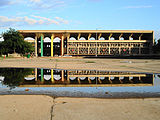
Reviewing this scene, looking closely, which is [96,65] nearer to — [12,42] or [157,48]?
[12,42]

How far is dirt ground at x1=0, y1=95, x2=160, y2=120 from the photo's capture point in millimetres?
4258

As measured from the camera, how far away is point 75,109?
188 inches

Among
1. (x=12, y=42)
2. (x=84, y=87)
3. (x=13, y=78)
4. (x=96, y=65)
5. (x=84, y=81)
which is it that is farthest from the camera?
(x=12, y=42)

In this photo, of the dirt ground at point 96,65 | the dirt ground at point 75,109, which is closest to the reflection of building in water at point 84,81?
the dirt ground at point 75,109

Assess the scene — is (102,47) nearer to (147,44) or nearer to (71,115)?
(147,44)

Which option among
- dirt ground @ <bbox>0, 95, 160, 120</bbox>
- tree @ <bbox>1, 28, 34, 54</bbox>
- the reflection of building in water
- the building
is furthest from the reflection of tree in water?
the building

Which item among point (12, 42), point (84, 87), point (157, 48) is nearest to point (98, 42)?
point (157, 48)

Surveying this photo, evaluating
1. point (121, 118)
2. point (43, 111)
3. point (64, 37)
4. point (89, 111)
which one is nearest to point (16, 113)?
point (43, 111)

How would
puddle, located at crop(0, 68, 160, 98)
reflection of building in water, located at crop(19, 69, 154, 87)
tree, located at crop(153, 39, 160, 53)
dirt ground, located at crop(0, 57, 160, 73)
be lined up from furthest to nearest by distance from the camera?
tree, located at crop(153, 39, 160, 53) → dirt ground, located at crop(0, 57, 160, 73) → reflection of building in water, located at crop(19, 69, 154, 87) → puddle, located at crop(0, 68, 160, 98)

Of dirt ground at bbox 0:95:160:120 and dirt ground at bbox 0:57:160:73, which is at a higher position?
dirt ground at bbox 0:57:160:73

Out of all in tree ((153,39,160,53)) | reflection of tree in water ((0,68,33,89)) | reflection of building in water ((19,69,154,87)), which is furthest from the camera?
tree ((153,39,160,53))

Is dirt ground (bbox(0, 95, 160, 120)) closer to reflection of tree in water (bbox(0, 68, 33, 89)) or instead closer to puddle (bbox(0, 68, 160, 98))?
puddle (bbox(0, 68, 160, 98))

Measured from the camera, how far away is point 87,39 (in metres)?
107

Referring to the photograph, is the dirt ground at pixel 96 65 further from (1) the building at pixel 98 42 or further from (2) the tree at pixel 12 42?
(1) the building at pixel 98 42
